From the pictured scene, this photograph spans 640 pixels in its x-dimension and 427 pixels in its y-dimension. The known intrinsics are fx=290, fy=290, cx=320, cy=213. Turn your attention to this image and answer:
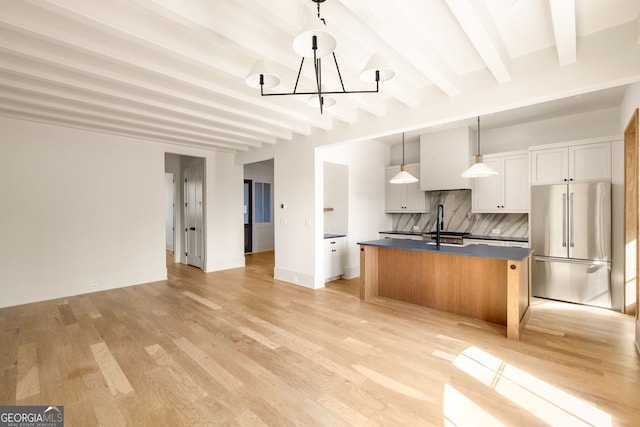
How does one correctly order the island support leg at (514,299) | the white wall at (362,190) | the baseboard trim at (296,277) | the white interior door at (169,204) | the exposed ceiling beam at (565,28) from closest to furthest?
1. the exposed ceiling beam at (565,28)
2. the island support leg at (514,299)
3. the baseboard trim at (296,277)
4. the white wall at (362,190)
5. the white interior door at (169,204)

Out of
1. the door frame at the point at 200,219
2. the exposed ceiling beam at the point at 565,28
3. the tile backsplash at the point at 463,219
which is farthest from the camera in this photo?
the door frame at the point at 200,219

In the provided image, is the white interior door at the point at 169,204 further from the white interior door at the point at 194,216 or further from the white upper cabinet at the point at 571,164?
the white upper cabinet at the point at 571,164

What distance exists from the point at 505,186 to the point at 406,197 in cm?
190

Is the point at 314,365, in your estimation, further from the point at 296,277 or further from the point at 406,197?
the point at 406,197

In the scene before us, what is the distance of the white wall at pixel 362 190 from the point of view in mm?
5844

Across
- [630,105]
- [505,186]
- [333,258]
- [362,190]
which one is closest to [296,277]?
[333,258]

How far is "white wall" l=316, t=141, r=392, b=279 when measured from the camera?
584 cm

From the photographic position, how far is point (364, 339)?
120 inches

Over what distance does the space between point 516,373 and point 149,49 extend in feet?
13.6

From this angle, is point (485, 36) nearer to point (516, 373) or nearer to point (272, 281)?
point (516, 373)

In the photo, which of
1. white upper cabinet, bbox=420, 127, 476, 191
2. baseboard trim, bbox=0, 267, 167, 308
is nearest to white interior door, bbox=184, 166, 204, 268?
baseboard trim, bbox=0, 267, 167, 308

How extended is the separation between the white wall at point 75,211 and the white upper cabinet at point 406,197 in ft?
14.6

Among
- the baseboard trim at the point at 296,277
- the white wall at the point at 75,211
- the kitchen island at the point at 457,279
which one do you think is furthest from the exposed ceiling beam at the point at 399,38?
the white wall at the point at 75,211

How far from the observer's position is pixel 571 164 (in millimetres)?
4199
